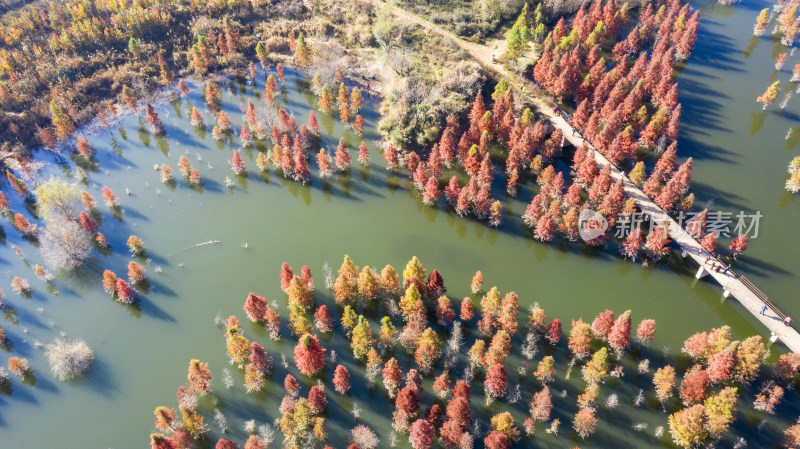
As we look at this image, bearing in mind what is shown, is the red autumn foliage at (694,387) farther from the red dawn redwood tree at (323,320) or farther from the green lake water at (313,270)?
the red dawn redwood tree at (323,320)

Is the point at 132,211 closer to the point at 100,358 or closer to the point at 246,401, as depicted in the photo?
the point at 100,358

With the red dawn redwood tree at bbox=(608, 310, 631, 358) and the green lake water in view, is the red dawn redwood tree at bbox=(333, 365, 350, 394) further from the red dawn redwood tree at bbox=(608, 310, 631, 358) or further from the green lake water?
the red dawn redwood tree at bbox=(608, 310, 631, 358)

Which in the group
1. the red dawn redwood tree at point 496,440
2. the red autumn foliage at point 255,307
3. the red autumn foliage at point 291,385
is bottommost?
the red autumn foliage at point 291,385

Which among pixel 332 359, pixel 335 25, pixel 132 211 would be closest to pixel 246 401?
pixel 332 359

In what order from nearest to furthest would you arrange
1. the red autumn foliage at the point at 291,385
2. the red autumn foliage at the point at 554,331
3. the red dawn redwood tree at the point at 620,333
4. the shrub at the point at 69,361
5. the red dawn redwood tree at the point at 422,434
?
1. the red dawn redwood tree at the point at 422,434
2. the red autumn foliage at the point at 291,385
3. the red dawn redwood tree at the point at 620,333
4. the red autumn foliage at the point at 554,331
5. the shrub at the point at 69,361

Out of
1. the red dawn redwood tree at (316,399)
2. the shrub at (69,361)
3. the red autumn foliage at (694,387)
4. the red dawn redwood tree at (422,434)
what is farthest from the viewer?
the shrub at (69,361)

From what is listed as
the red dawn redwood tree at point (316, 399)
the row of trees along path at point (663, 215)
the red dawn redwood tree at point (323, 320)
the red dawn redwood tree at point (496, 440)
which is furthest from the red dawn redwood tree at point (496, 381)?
the row of trees along path at point (663, 215)

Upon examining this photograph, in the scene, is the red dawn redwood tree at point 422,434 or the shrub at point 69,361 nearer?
the red dawn redwood tree at point 422,434
